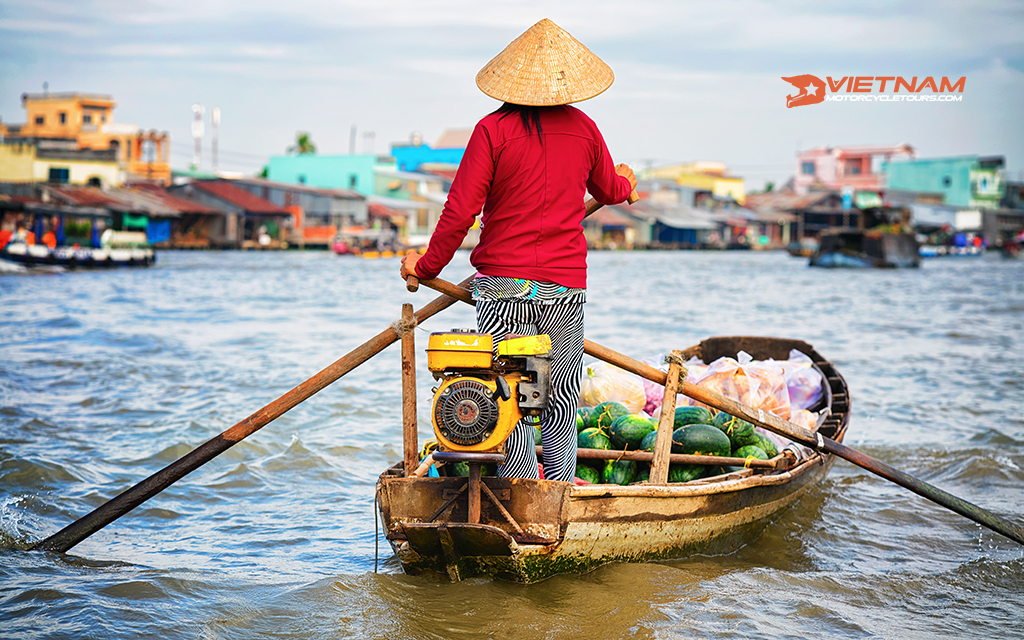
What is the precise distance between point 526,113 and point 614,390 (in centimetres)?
205

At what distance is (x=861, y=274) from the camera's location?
103 ft

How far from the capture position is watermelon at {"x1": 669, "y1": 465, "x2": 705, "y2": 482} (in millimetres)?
3869

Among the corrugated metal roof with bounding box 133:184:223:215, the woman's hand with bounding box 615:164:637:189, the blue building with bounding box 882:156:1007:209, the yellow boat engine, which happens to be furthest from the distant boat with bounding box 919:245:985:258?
the yellow boat engine

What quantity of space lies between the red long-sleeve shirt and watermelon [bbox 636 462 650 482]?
113cm

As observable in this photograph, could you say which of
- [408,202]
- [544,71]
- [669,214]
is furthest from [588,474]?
[669,214]

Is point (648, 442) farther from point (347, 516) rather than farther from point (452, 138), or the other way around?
point (452, 138)

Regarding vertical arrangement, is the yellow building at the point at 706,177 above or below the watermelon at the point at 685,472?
above

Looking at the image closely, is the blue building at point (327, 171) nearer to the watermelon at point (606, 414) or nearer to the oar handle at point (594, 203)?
the watermelon at point (606, 414)

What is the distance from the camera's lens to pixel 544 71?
295cm

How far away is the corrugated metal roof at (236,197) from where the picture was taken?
36731 millimetres

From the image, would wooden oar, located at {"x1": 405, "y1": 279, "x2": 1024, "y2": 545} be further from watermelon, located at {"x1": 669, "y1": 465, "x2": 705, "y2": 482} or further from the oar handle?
the oar handle

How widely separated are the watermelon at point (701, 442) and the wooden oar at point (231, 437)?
1.31 meters

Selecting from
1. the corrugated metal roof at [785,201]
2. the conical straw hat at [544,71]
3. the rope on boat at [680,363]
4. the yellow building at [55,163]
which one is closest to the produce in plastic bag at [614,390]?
the rope on boat at [680,363]

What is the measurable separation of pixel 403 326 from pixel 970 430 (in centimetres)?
542
